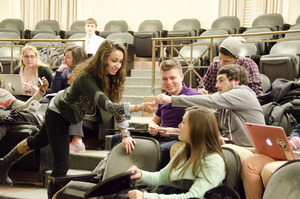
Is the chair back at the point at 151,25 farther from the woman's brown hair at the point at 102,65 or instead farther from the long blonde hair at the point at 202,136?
the long blonde hair at the point at 202,136

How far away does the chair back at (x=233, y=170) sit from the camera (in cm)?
157

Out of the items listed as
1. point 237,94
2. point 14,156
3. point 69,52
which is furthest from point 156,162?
point 69,52

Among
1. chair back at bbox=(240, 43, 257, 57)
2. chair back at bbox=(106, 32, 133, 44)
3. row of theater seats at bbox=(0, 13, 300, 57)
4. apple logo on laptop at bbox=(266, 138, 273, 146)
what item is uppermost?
row of theater seats at bbox=(0, 13, 300, 57)

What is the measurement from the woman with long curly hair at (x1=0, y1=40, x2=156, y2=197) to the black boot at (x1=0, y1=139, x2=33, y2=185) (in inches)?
17.5

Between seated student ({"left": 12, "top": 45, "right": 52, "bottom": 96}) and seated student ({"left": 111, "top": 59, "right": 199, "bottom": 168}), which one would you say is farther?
seated student ({"left": 12, "top": 45, "right": 52, "bottom": 96})

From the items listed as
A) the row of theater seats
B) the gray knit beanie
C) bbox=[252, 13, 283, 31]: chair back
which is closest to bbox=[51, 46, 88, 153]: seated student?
the gray knit beanie

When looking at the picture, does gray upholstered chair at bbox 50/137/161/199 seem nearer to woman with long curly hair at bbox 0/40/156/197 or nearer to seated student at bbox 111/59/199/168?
woman with long curly hair at bbox 0/40/156/197

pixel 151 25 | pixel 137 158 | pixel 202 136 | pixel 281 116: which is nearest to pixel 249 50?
pixel 281 116

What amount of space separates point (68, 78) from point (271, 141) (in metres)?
1.99

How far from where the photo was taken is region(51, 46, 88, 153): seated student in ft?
10.0

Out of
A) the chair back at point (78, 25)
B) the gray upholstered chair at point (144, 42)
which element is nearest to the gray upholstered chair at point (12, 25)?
the chair back at point (78, 25)

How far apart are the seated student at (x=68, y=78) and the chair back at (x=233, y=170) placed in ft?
5.73

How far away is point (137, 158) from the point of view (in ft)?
6.25

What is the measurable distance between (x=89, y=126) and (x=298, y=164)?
85.7 inches
